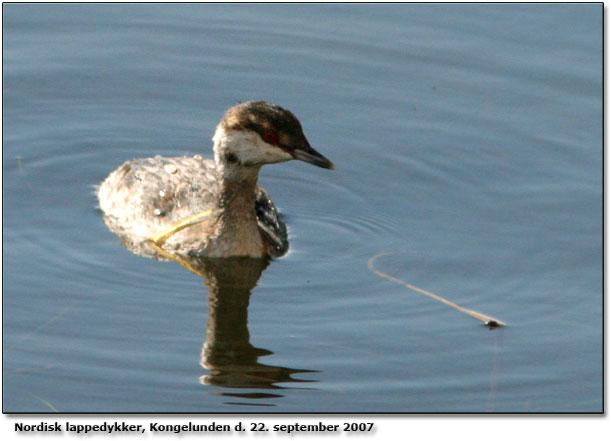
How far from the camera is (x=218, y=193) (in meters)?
13.8

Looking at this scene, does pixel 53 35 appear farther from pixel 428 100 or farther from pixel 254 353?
pixel 254 353

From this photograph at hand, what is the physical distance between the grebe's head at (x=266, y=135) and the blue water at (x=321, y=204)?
119 cm

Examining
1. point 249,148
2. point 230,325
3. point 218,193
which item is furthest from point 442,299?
point 218,193

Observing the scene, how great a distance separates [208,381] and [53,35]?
784 centimetres

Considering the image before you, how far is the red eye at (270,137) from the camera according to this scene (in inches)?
507

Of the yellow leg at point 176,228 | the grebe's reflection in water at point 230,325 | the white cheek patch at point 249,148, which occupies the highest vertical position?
the white cheek patch at point 249,148

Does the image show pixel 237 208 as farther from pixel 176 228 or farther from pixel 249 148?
pixel 249 148

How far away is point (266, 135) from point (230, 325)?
6.16 feet

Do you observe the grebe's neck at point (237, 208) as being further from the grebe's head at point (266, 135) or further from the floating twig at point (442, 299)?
the floating twig at point (442, 299)

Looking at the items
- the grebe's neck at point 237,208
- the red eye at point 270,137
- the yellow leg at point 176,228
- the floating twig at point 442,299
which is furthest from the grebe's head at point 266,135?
the floating twig at point 442,299

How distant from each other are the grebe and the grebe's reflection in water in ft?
0.32

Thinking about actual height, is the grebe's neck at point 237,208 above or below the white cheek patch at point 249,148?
below

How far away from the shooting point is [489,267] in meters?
13.4

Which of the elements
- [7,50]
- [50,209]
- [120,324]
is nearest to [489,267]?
[120,324]
